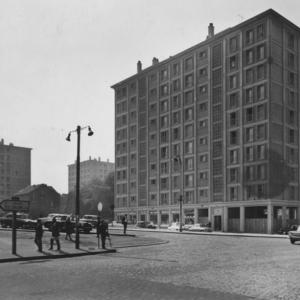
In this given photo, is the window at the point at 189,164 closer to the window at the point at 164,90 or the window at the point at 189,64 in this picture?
the window at the point at 164,90

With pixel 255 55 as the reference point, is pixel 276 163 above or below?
below

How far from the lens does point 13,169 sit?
536 feet

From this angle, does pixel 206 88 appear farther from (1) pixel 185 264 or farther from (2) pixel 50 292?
(2) pixel 50 292

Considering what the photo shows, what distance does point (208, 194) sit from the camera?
75.9 metres

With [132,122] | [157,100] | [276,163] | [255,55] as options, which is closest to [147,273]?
[276,163]

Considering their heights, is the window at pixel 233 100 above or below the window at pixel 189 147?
above

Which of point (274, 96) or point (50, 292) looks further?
point (274, 96)

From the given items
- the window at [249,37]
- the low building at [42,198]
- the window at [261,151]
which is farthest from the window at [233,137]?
the low building at [42,198]

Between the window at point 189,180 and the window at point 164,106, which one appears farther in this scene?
the window at point 164,106

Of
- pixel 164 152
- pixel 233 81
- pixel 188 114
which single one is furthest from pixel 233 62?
pixel 164 152

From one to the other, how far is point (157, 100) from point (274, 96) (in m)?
26.2

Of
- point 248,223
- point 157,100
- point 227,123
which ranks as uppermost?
point 157,100

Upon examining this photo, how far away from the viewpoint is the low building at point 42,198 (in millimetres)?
119500

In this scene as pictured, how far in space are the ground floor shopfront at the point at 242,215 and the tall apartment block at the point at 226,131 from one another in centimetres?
15
